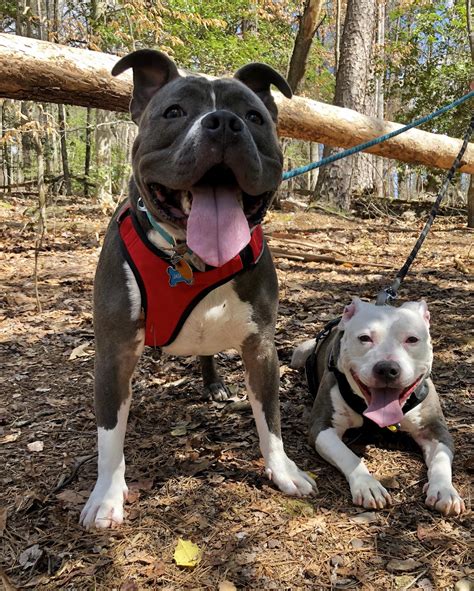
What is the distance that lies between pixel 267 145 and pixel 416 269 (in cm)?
509

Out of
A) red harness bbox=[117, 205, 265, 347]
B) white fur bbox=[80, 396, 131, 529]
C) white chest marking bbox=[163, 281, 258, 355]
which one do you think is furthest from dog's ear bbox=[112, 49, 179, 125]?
white fur bbox=[80, 396, 131, 529]

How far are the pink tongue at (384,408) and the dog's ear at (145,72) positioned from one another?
1.85 m

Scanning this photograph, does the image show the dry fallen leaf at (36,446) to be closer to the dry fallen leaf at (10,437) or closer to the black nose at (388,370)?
the dry fallen leaf at (10,437)

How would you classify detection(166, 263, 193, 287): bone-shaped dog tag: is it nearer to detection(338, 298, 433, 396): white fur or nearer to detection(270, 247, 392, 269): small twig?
detection(338, 298, 433, 396): white fur

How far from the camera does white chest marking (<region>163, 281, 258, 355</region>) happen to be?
2.65 metres

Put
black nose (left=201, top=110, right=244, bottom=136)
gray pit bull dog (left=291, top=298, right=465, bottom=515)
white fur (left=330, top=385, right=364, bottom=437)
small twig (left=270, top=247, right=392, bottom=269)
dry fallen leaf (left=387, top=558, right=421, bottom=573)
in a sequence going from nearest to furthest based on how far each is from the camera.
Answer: black nose (left=201, top=110, right=244, bottom=136) < dry fallen leaf (left=387, top=558, right=421, bottom=573) < gray pit bull dog (left=291, top=298, right=465, bottom=515) < white fur (left=330, top=385, right=364, bottom=437) < small twig (left=270, top=247, right=392, bottom=269)

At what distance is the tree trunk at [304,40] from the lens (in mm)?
10508

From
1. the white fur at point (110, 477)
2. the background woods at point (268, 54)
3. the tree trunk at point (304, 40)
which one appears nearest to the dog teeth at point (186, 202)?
the white fur at point (110, 477)

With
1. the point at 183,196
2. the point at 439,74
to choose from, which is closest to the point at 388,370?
the point at 183,196

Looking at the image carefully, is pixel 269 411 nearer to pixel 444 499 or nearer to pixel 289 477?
pixel 289 477

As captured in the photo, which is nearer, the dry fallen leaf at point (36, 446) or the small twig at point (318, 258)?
the dry fallen leaf at point (36, 446)

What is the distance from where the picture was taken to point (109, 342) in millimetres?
2658

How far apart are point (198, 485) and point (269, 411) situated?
515mm

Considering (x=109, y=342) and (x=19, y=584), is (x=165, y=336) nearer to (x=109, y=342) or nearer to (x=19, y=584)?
(x=109, y=342)
